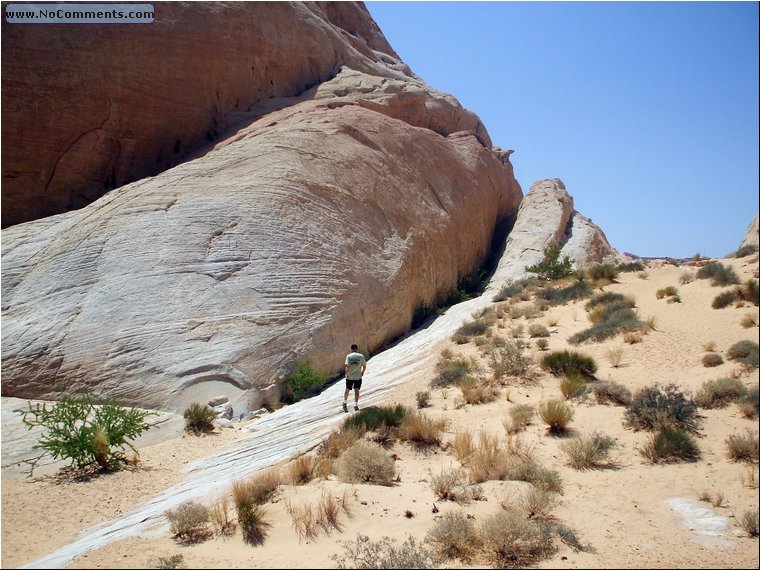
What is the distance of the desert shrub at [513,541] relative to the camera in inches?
199

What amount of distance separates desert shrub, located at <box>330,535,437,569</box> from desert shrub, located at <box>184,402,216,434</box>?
209 inches

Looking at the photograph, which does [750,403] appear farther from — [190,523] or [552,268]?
[552,268]

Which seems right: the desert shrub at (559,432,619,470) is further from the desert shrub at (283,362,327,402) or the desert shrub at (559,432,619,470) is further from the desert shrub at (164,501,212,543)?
the desert shrub at (283,362,327,402)

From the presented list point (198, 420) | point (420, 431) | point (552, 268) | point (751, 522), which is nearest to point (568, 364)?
point (420, 431)

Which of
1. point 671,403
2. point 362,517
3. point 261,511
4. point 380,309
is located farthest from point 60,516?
point 380,309

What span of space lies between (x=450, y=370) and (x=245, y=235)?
5.98 meters

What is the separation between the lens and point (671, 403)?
25.2 feet

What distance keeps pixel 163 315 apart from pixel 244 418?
9.36ft

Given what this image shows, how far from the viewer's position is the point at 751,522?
5.05 metres

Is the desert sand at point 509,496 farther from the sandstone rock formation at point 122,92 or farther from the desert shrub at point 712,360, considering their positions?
the sandstone rock formation at point 122,92

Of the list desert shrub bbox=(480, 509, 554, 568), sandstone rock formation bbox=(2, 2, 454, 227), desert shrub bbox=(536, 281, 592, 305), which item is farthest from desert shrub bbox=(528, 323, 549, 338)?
sandstone rock formation bbox=(2, 2, 454, 227)

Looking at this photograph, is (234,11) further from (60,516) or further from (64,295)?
(60,516)

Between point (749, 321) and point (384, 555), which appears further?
point (749, 321)

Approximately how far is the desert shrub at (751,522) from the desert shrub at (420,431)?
4.05m
